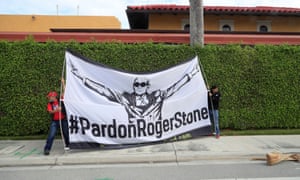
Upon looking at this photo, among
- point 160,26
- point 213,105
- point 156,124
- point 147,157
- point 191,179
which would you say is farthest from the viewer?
point 160,26

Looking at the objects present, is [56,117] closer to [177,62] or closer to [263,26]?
[177,62]

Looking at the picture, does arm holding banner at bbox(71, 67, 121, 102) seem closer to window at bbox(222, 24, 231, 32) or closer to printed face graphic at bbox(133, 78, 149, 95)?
printed face graphic at bbox(133, 78, 149, 95)

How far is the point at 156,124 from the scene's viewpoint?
286 inches

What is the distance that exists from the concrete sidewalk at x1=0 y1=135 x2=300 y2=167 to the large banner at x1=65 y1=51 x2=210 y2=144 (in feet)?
1.30

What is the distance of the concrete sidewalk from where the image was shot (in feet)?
20.1

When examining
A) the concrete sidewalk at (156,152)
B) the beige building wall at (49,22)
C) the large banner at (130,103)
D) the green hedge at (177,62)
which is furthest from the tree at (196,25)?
the beige building wall at (49,22)

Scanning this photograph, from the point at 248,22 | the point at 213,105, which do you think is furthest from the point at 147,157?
the point at 248,22

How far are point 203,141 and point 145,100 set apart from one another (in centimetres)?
210

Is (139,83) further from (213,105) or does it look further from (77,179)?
(77,179)

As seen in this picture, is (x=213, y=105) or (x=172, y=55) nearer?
(x=213, y=105)

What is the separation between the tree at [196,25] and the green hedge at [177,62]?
0.34 m

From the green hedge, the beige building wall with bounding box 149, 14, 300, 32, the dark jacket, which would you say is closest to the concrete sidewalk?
the dark jacket

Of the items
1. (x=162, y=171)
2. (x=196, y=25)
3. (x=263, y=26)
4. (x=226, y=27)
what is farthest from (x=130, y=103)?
(x=263, y=26)

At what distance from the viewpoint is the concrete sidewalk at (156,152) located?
6.12m
